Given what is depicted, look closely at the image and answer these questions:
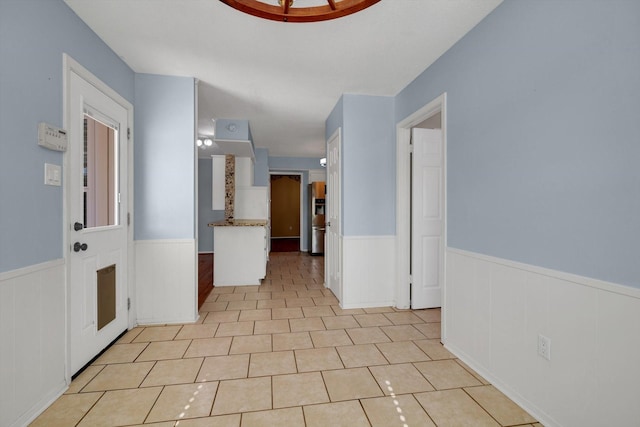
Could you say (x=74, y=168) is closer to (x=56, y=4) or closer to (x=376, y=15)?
(x=56, y=4)

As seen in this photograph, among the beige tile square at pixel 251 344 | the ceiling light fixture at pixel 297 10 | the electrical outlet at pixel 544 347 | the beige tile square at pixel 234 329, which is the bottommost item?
the beige tile square at pixel 234 329

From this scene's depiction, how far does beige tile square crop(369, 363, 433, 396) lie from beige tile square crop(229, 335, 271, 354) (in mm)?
897

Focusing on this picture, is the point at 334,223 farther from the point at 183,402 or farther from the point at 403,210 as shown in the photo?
the point at 183,402

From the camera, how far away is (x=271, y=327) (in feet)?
9.55

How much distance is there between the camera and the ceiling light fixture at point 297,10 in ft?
3.98

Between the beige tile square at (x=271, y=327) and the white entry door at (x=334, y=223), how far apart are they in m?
0.82

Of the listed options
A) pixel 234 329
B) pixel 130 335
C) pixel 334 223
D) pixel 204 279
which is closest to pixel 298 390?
pixel 234 329

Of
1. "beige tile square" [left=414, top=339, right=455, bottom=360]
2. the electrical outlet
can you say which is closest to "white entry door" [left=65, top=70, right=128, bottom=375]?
"beige tile square" [left=414, top=339, right=455, bottom=360]

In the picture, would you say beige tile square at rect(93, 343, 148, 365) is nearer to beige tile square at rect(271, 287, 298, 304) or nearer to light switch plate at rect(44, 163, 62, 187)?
light switch plate at rect(44, 163, 62, 187)

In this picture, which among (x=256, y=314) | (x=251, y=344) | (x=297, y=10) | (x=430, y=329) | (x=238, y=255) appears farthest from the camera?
(x=238, y=255)

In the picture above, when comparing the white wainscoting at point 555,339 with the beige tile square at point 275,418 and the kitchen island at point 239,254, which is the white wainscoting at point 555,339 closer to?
the beige tile square at point 275,418

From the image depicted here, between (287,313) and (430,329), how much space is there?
1.46m

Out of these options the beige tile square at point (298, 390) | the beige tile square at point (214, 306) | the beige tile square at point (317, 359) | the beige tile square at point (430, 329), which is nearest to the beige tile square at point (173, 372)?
the beige tile square at point (298, 390)

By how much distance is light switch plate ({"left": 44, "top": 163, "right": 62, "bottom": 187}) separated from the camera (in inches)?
69.1
